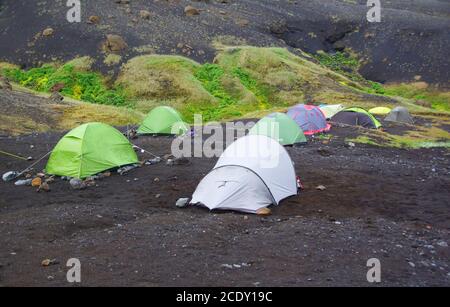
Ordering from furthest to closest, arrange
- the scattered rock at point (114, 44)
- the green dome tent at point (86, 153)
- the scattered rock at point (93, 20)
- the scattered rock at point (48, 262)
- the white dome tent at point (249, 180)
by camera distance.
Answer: the scattered rock at point (93, 20)
the scattered rock at point (114, 44)
the green dome tent at point (86, 153)
the white dome tent at point (249, 180)
the scattered rock at point (48, 262)

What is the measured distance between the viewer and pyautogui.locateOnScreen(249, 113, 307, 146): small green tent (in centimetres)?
2277

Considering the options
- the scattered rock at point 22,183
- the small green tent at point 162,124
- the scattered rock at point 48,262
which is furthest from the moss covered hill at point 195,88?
the scattered rock at point 48,262

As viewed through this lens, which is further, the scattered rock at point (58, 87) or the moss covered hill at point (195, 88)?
the scattered rock at point (58, 87)

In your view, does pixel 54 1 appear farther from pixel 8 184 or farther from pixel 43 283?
pixel 43 283

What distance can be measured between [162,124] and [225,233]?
1480cm

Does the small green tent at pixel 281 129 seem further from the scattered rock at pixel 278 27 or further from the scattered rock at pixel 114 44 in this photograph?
the scattered rock at pixel 278 27

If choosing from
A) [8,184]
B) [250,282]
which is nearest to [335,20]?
[8,184]

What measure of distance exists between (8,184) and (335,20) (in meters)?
62.9

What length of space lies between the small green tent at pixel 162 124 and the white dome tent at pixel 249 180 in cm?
1138

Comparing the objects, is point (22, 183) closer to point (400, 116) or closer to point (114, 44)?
point (400, 116)

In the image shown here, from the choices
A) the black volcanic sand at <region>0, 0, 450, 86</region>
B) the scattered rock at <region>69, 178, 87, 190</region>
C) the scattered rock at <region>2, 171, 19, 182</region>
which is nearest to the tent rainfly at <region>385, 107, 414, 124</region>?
the black volcanic sand at <region>0, 0, 450, 86</region>

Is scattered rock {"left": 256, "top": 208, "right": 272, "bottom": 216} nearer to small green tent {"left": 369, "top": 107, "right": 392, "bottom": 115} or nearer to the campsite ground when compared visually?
the campsite ground

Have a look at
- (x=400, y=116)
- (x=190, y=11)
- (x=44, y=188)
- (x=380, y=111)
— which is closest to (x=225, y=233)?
(x=44, y=188)

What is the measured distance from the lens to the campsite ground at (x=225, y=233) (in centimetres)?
941
